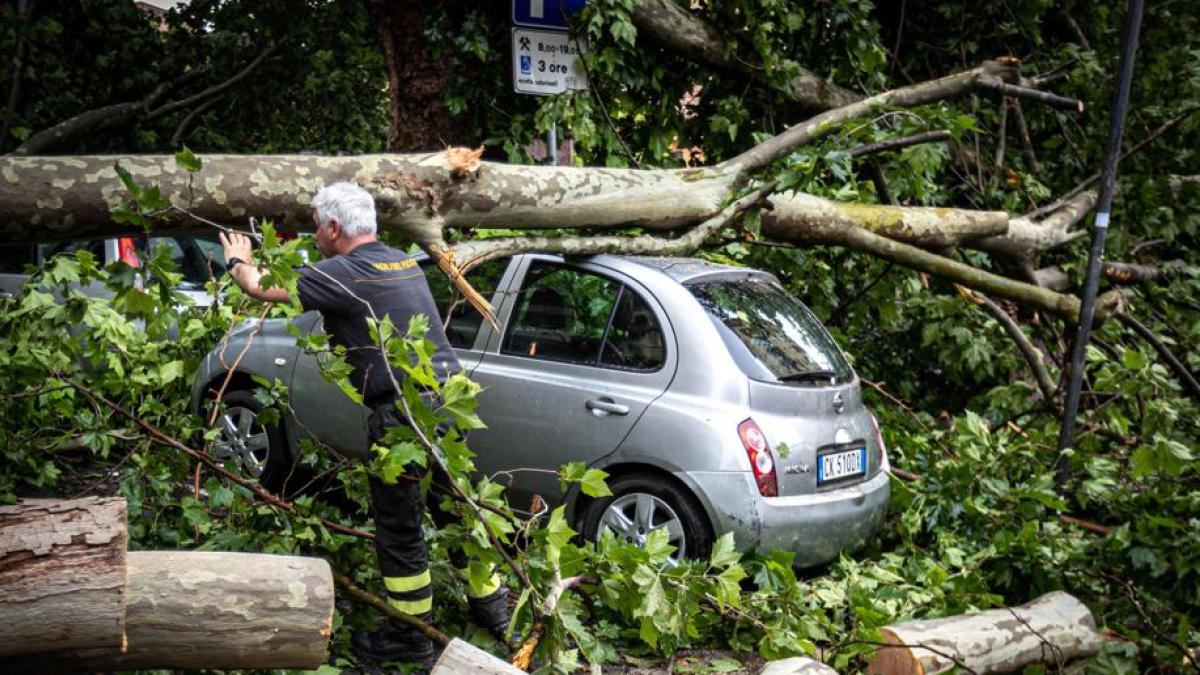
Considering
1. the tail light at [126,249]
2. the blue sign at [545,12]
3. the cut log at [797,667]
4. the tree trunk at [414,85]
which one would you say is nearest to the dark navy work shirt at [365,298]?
the cut log at [797,667]

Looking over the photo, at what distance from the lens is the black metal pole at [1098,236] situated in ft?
20.6

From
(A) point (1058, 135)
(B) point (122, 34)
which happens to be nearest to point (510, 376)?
(A) point (1058, 135)

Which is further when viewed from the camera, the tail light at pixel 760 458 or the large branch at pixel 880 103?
the large branch at pixel 880 103

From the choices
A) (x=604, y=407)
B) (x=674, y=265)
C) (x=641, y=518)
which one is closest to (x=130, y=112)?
(x=674, y=265)

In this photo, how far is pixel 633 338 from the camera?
18.9 feet

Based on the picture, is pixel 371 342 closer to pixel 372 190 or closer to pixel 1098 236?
pixel 372 190

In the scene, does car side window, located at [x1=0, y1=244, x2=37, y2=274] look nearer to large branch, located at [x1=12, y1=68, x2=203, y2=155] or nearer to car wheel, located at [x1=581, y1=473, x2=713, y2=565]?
large branch, located at [x1=12, y1=68, x2=203, y2=155]

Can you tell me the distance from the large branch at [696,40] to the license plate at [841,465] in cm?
372

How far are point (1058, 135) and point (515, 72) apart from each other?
498 centimetres

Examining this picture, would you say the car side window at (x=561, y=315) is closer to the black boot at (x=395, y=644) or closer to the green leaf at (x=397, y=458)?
the black boot at (x=395, y=644)

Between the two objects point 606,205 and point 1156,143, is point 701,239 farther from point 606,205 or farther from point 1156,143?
point 1156,143

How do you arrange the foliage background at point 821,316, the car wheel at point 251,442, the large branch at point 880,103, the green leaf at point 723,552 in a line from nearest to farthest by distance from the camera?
the green leaf at point 723,552 → the foliage background at point 821,316 → the large branch at point 880,103 → the car wheel at point 251,442

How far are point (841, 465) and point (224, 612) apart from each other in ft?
11.2

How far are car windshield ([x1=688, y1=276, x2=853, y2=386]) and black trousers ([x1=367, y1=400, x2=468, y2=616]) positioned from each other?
186 centimetres
